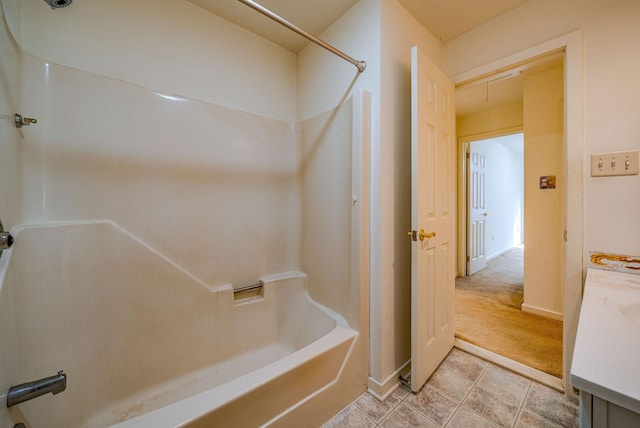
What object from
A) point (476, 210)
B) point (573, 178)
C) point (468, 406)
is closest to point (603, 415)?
point (468, 406)

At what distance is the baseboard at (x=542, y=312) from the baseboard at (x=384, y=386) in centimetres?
184

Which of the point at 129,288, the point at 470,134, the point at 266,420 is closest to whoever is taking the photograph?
the point at 266,420

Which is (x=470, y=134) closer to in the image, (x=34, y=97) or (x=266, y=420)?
(x=266, y=420)

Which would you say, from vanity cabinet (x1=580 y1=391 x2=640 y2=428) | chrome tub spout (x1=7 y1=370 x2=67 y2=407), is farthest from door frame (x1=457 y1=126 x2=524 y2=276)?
chrome tub spout (x1=7 y1=370 x2=67 y2=407)

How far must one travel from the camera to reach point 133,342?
50.3 inches

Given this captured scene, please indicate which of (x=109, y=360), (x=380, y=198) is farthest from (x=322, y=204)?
(x=109, y=360)

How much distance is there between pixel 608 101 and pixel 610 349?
1339 mm

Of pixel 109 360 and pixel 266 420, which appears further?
pixel 109 360

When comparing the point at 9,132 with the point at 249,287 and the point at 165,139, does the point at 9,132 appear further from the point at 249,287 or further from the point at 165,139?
the point at 249,287

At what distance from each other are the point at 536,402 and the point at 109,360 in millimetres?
2259

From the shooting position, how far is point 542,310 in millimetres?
2320

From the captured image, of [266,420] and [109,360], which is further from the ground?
[109,360]

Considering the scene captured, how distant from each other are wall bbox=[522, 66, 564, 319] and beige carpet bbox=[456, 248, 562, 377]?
25 cm

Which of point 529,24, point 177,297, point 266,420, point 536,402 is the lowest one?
point 536,402
